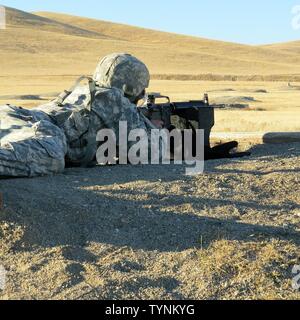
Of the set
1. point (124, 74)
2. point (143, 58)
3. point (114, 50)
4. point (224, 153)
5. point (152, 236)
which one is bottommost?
point (152, 236)

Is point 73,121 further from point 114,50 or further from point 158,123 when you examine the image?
point 114,50

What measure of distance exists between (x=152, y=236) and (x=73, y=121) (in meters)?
2.96

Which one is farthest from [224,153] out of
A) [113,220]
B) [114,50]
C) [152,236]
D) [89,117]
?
[114,50]

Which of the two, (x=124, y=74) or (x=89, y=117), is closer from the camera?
(x=89, y=117)

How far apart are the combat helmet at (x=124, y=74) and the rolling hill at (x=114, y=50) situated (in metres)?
36.8

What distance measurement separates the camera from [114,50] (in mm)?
61594

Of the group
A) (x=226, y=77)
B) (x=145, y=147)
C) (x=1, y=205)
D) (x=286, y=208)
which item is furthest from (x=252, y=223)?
(x=226, y=77)

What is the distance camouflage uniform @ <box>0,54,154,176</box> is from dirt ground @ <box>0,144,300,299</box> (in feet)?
0.78

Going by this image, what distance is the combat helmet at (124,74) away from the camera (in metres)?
8.34

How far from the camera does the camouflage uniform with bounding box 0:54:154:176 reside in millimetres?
6578

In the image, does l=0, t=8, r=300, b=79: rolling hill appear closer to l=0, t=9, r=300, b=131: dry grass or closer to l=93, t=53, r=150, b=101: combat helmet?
l=0, t=9, r=300, b=131: dry grass
